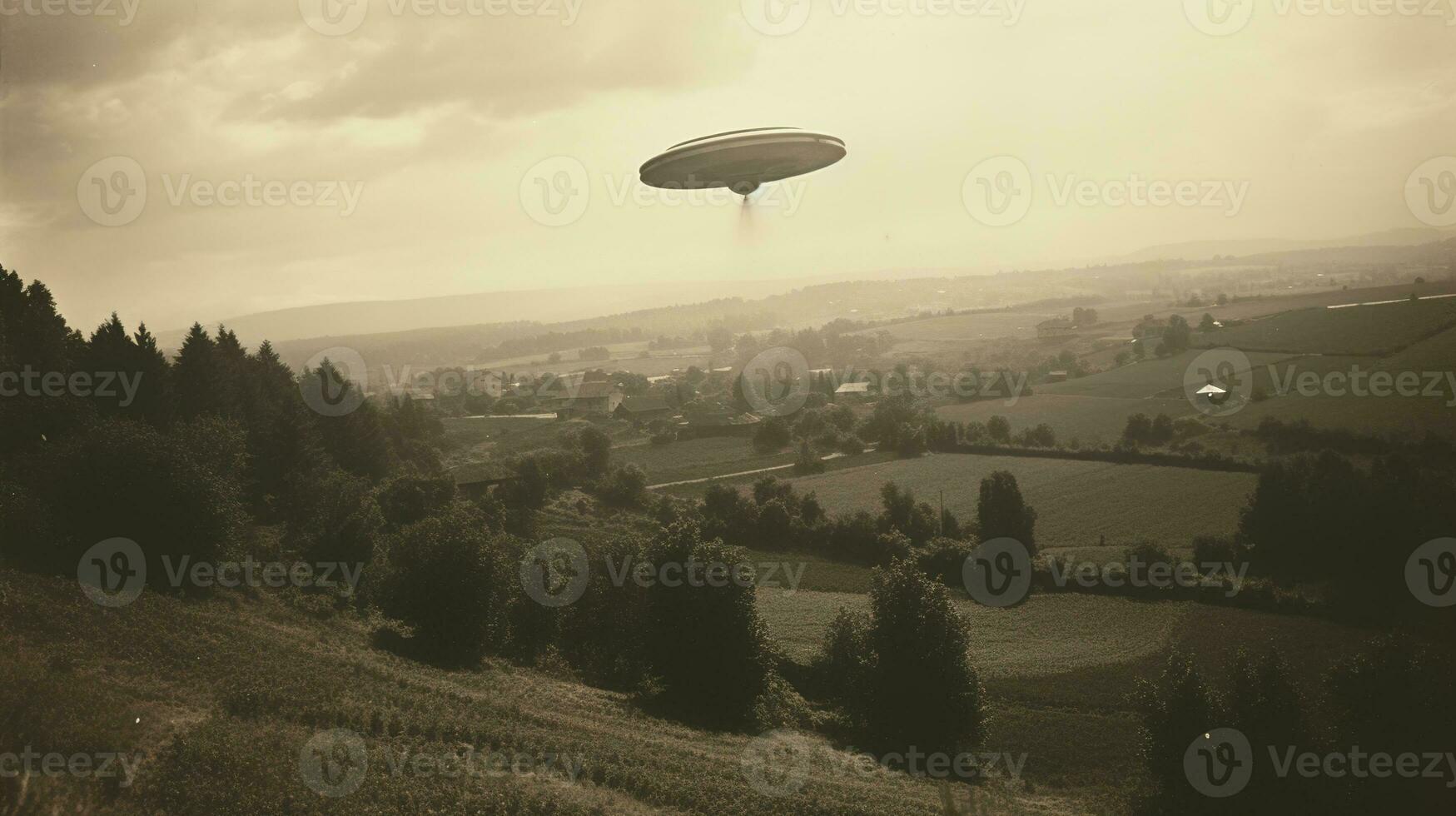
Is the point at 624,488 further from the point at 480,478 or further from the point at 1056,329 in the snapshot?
the point at 1056,329

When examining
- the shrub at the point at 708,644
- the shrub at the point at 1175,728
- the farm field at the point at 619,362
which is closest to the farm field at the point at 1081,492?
the shrub at the point at 1175,728

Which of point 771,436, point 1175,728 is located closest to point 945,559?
point 1175,728

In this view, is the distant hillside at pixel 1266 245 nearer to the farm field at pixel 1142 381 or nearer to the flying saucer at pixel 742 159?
the farm field at pixel 1142 381

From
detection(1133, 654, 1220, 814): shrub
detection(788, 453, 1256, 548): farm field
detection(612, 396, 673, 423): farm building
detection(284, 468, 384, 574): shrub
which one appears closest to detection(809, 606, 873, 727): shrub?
detection(1133, 654, 1220, 814): shrub

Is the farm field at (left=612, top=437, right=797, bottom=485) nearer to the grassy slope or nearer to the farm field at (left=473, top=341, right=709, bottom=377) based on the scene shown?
the grassy slope

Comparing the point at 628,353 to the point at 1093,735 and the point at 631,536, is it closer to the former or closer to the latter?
the point at 631,536
